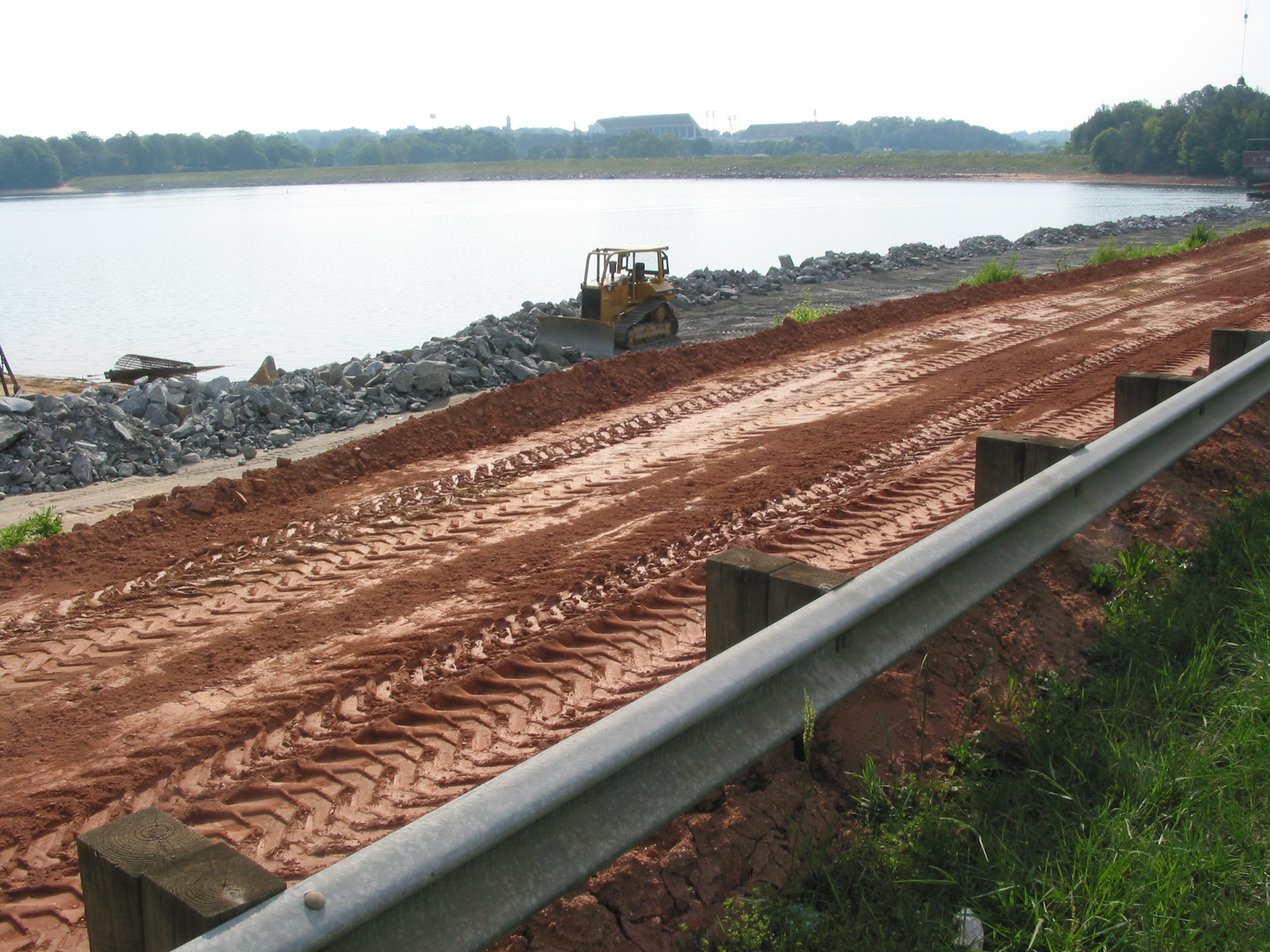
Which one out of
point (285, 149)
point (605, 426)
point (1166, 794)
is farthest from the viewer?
point (285, 149)

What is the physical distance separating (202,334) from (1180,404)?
32.4 meters

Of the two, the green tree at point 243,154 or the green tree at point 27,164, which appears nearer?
the green tree at point 27,164

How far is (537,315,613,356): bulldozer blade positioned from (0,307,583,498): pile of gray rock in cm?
113

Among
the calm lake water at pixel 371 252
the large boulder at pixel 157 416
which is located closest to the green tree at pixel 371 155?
the calm lake water at pixel 371 252

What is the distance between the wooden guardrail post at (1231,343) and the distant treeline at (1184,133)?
114310 mm

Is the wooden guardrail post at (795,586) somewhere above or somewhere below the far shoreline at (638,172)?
below

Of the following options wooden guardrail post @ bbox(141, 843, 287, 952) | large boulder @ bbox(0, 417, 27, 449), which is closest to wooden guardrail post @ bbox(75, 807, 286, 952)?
wooden guardrail post @ bbox(141, 843, 287, 952)

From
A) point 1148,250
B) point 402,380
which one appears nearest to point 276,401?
point 402,380

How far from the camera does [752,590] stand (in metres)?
3.66

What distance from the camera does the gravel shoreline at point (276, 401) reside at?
12.9 m

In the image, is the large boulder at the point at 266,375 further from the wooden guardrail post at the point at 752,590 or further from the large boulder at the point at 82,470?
the wooden guardrail post at the point at 752,590

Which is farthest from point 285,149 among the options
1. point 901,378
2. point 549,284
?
point 901,378

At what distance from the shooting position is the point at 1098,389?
10.2 m

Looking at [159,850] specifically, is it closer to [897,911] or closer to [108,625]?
[897,911]
